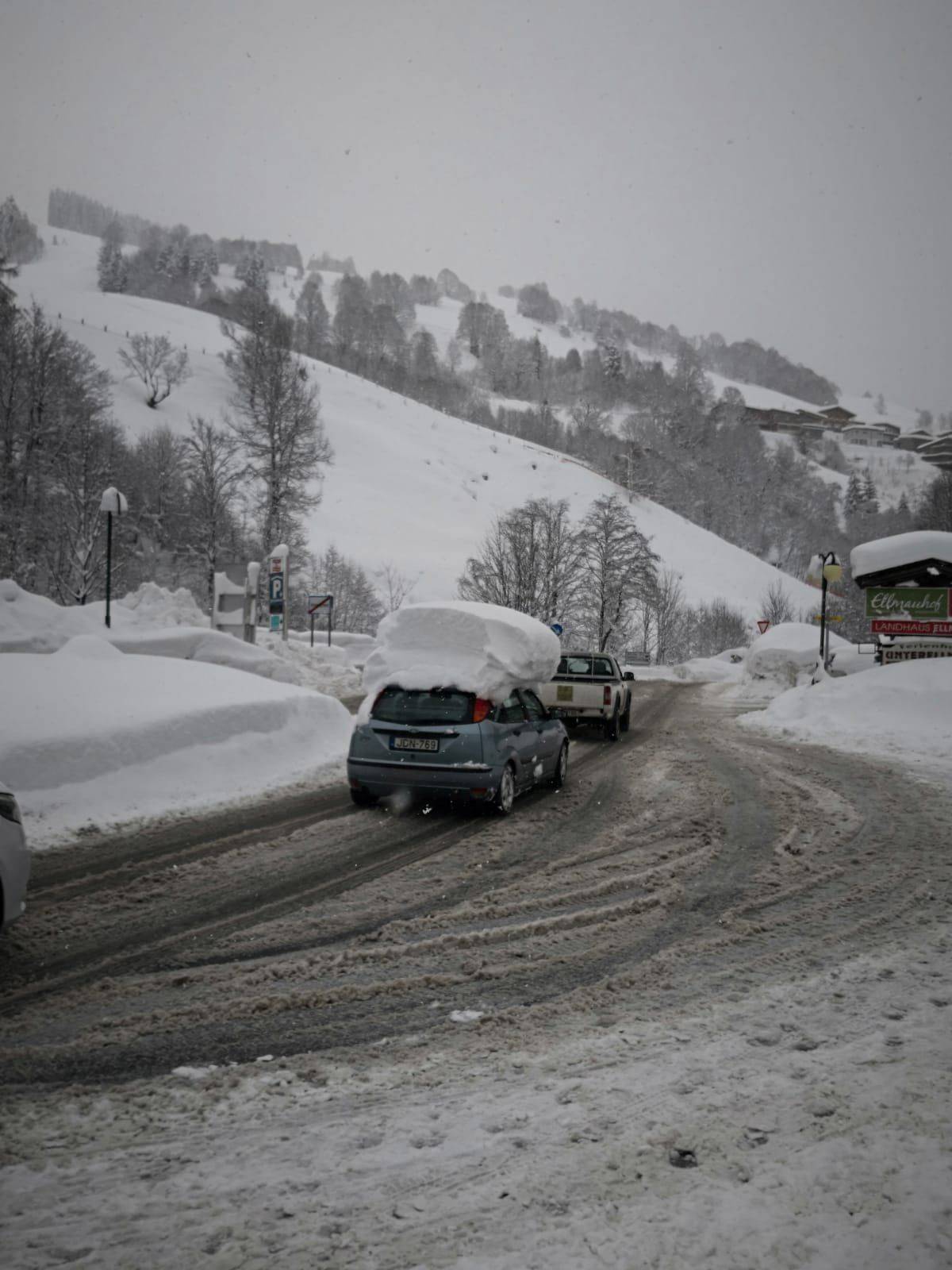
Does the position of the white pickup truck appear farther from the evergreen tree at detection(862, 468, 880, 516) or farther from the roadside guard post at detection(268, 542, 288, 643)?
the evergreen tree at detection(862, 468, 880, 516)

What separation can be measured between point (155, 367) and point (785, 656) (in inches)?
2513

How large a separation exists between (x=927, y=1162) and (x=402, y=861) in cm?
474

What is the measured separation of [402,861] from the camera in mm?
7012

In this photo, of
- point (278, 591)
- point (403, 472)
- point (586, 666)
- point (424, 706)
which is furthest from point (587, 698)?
point (403, 472)

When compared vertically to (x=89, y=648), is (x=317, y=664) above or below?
below

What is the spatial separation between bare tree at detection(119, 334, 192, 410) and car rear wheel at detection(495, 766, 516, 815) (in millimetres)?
73256

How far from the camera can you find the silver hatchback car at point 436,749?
859cm

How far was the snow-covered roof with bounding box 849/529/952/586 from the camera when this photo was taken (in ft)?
74.1

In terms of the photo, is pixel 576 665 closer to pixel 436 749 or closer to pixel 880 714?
pixel 880 714

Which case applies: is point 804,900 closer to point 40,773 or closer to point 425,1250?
point 425,1250

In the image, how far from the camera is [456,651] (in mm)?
9617

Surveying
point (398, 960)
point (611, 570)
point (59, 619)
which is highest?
point (611, 570)

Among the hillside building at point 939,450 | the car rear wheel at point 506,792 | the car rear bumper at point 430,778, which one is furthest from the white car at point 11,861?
the hillside building at point 939,450

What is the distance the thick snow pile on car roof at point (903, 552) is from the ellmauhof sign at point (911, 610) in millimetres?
678
